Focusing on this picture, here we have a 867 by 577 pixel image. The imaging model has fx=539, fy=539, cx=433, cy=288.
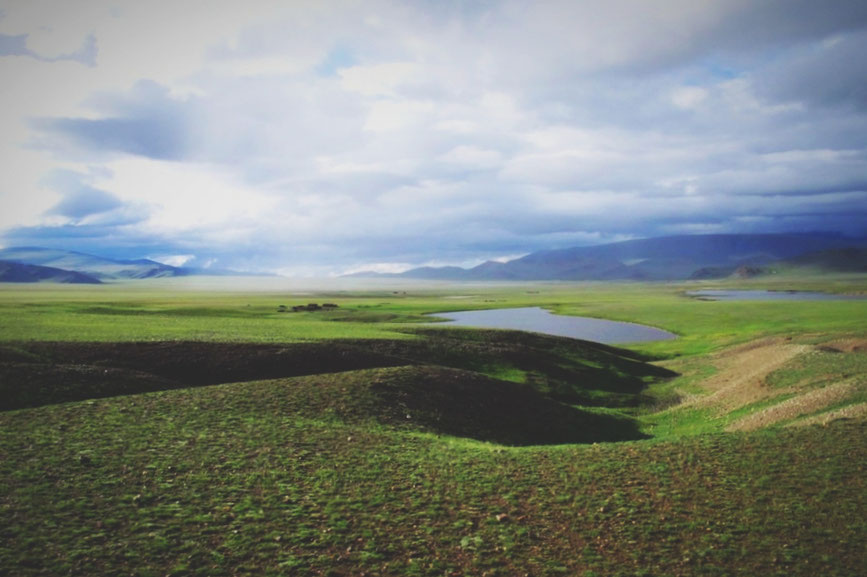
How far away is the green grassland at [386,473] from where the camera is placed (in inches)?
608

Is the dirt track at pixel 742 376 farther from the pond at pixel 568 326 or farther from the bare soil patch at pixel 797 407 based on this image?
the pond at pixel 568 326

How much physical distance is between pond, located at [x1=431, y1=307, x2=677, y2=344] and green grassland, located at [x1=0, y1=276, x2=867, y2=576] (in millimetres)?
52794

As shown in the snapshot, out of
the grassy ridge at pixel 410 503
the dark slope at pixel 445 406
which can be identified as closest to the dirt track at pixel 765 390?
the grassy ridge at pixel 410 503

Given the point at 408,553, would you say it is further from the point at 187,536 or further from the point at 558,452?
the point at 558,452

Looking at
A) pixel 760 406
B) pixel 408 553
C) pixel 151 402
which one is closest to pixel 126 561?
pixel 408 553

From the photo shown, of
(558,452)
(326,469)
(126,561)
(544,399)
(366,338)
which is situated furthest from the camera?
(366,338)

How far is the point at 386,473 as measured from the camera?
73.5 feet

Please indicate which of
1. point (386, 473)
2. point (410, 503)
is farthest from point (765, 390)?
point (410, 503)

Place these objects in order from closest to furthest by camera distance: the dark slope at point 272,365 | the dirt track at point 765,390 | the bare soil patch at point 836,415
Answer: the bare soil patch at point 836,415 → the dirt track at point 765,390 → the dark slope at point 272,365

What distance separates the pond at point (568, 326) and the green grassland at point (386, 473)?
Result: 52.8m

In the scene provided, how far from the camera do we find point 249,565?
14.8 metres

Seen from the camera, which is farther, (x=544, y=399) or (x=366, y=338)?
(x=366, y=338)

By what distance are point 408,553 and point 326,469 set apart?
779cm

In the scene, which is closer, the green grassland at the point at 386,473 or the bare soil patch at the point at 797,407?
the green grassland at the point at 386,473
